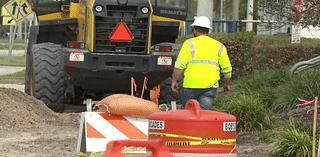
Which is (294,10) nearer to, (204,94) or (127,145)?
(204,94)

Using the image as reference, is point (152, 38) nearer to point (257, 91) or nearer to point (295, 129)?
point (257, 91)

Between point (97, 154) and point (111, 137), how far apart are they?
25cm

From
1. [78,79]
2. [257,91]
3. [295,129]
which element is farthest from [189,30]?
[295,129]

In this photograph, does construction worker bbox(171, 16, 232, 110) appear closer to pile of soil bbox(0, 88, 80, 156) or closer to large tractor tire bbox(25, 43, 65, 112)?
pile of soil bbox(0, 88, 80, 156)

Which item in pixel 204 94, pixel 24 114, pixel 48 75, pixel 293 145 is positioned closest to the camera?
pixel 204 94

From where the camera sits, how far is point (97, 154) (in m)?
7.10

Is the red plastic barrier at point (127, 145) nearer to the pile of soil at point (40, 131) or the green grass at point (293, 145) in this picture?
the green grass at point (293, 145)

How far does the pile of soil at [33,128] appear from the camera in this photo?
27.6 feet

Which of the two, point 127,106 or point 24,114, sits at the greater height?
point 127,106

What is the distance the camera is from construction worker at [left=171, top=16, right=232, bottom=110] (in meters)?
7.55

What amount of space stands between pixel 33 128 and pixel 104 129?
3.30 meters

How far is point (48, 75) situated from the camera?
11.4m

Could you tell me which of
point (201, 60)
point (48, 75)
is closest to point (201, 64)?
point (201, 60)

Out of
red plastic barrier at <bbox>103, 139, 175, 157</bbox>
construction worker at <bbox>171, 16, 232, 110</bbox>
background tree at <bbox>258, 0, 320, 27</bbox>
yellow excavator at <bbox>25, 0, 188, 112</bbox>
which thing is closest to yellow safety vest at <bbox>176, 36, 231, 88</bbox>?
construction worker at <bbox>171, 16, 232, 110</bbox>
